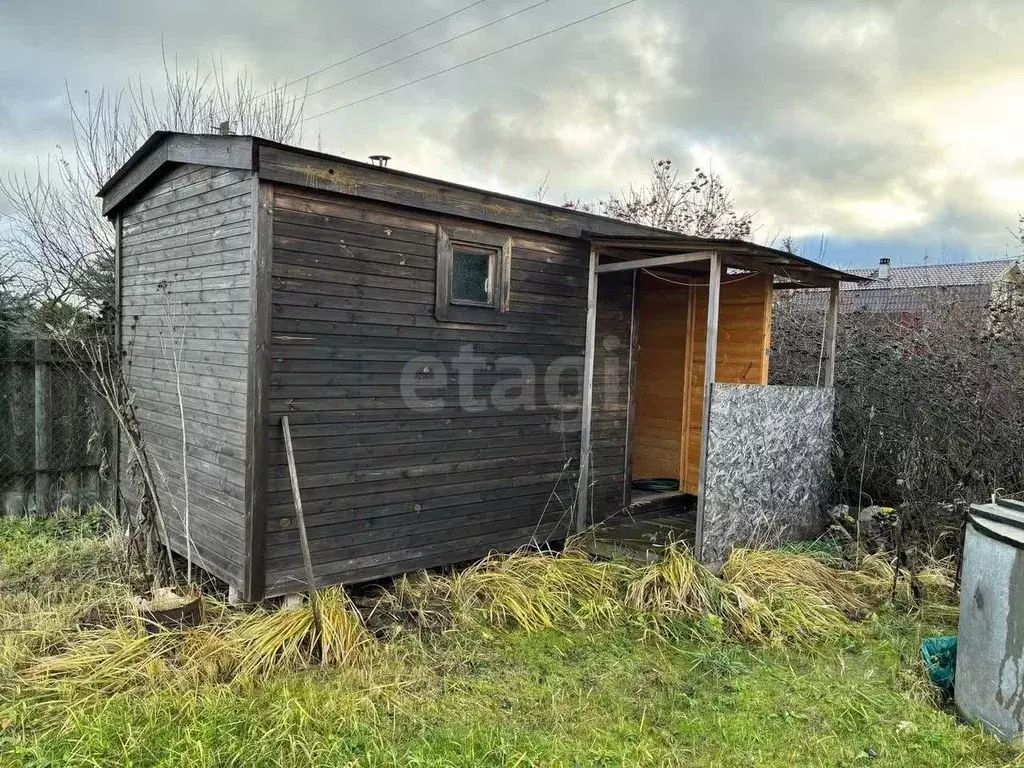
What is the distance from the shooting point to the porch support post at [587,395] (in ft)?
19.4

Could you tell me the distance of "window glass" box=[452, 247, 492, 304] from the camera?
506cm

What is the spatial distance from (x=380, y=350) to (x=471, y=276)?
100cm

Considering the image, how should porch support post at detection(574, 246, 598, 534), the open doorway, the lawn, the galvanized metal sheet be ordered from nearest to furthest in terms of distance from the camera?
the lawn
the galvanized metal sheet
porch support post at detection(574, 246, 598, 534)
the open doorway

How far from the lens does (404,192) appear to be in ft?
15.2

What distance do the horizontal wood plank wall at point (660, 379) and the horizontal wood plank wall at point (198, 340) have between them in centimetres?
410

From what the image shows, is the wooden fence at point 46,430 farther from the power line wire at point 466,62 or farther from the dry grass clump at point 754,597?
the power line wire at point 466,62

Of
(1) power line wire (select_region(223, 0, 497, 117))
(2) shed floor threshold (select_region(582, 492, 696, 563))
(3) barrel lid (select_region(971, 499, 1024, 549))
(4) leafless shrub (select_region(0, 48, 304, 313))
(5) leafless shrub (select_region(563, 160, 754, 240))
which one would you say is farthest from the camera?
(5) leafless shrub (select_region(563, 160, 754, 240))

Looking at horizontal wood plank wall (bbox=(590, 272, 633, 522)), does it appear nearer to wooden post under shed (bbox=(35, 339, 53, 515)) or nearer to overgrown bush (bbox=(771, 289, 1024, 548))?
overgrown bush (bbox=(771, 289, 1024, 548))

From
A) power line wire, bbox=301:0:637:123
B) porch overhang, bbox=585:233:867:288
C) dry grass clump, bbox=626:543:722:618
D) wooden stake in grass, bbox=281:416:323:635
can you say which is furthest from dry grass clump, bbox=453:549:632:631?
power line wire, bbox=301:0:637:123

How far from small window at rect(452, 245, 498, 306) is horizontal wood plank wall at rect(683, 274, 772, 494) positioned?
234cm

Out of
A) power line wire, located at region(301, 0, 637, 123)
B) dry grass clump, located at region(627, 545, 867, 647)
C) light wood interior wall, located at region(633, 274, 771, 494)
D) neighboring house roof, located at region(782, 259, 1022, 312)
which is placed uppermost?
power line wire, located at region(301, 0, 637, 123)

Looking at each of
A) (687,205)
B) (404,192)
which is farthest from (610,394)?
(687,205)

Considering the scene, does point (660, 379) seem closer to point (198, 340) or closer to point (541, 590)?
point (541, 590)

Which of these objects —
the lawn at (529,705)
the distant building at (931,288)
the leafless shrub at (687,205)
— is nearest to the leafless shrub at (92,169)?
the lawn at (529,705)
